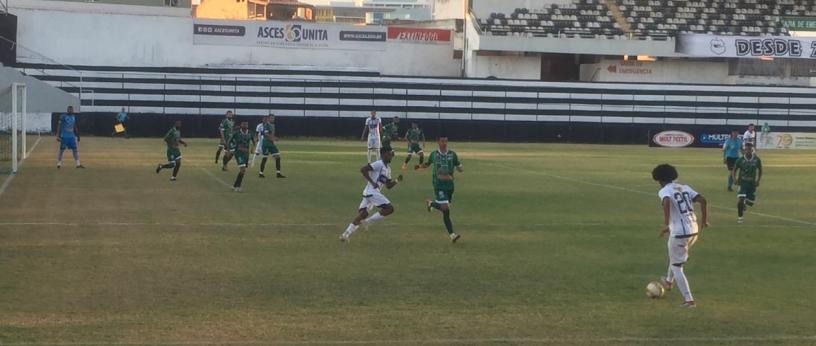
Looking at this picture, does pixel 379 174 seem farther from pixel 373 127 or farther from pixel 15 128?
pixel 373 127

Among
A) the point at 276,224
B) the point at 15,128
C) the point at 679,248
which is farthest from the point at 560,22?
the point at 679,248

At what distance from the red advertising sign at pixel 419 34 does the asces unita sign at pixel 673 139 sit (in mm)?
15738

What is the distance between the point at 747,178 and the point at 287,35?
5186 cm

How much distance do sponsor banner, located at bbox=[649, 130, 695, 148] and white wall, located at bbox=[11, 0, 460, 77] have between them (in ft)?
59.5

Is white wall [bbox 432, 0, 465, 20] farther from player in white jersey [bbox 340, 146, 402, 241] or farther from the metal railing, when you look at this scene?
player in white jersey [bbox 340, 146, 402, 241]

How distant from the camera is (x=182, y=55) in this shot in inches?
2867

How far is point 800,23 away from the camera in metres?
80.0

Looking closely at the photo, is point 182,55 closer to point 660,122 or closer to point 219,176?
point 660,122

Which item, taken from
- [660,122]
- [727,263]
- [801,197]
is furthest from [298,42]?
[727,263]

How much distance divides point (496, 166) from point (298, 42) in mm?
32955

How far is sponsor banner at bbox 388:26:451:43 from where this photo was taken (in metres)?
75.9

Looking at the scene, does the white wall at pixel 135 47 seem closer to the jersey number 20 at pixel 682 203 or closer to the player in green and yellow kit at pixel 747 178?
the player in green and yellow kit at pixel 747 178

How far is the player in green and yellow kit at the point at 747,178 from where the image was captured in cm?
2488

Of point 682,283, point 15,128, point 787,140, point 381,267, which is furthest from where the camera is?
point 787,140
